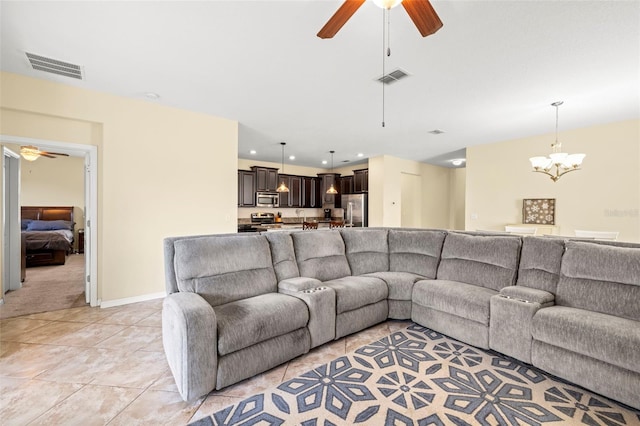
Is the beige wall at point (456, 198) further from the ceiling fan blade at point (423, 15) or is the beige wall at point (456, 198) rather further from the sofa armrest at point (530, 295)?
the ceiling fan blade at point (423, 15)

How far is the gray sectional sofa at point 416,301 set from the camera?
1.88 meters

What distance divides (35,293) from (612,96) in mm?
8399

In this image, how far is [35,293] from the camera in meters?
4.18

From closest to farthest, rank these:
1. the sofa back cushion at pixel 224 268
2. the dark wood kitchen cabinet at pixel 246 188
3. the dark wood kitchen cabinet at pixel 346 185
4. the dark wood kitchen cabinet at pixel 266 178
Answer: the sofa back cushion at pixel 224 268, the dark wood kitchen cabinet at pixel 246 188, the dark wood kitchen cabinet at pixel 266 178, the dark wood kitchen cabinet at pixel 346 185

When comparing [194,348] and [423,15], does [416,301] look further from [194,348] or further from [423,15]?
[423,15]

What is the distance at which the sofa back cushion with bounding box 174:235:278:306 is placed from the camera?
2.36m

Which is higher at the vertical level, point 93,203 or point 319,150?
point 319,150

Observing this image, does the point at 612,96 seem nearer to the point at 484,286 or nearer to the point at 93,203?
the point at 484,286

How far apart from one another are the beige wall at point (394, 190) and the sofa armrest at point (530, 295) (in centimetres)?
511

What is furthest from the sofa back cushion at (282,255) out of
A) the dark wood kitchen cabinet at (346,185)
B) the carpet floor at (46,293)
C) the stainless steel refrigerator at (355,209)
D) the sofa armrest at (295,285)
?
the dark wood kitchen cabinet at (346,185)

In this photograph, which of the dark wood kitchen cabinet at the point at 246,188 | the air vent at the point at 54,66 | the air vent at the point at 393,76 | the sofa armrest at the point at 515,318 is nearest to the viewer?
the sofa armrest at the point at 515,318

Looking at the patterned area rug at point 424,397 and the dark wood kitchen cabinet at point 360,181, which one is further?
the dark wood kitchen cabinet at point 360,181

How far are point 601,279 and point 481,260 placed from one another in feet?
3.04

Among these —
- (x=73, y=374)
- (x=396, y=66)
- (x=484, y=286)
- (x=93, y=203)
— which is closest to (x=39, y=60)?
(x=93, y=203)
